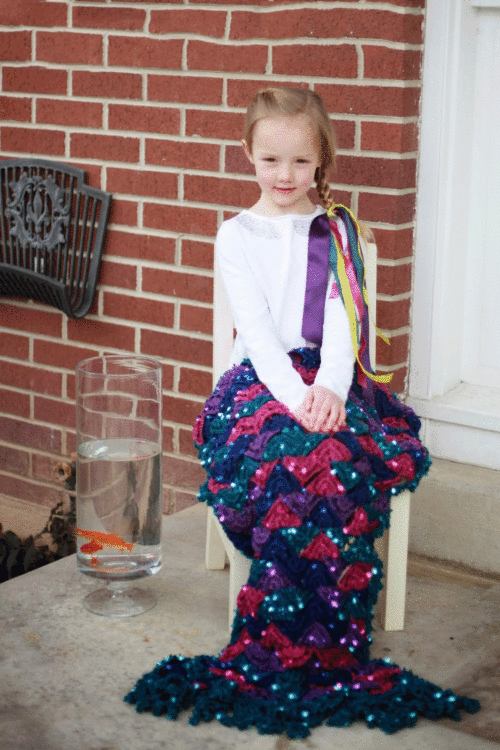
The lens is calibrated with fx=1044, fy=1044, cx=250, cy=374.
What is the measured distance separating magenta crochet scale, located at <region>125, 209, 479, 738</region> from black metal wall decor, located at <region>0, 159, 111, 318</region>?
56.5 inches

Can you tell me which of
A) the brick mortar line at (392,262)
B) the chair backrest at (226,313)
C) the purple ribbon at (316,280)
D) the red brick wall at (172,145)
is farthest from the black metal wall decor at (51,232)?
the purple ribbon at (316,280)

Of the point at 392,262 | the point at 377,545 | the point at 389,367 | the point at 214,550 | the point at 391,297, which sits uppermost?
the point at 392,262

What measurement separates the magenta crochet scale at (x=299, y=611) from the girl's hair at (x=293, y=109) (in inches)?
27.5

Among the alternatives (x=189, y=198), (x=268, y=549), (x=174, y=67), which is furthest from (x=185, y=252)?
(x=268, y=549)

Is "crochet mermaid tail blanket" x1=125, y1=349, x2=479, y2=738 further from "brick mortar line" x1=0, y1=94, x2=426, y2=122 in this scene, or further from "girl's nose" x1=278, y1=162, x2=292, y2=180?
"brick mortar line" x1=0, y1=94, x2=426, y2=122

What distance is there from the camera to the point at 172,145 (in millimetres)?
3357

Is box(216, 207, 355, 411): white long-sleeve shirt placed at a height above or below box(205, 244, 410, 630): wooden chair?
above

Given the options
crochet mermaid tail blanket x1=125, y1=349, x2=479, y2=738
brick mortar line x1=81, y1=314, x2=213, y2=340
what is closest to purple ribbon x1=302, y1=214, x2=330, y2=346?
crochet mermaid tail blanket x1=125, y1=349, x2=479, y2=738

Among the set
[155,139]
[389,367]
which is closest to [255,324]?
[389,367]

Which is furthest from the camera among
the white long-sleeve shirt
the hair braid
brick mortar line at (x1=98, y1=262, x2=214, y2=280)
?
brick mortar line at (x1=98, y1=262, x2=214, y2=280)

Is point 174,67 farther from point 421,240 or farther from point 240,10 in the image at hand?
point 421,240

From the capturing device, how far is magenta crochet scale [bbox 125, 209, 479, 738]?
7.10 ft

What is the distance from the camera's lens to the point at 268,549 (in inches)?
88.4

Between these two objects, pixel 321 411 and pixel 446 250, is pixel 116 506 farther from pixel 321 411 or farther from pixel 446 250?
pixel 446 250
